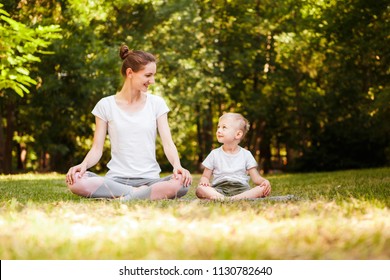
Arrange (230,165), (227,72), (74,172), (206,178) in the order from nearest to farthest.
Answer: (74,172) < (206,178) < (230,165) < (227,72)

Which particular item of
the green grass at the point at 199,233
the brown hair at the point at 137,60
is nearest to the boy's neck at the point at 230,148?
the brown hair at the point at 137,60

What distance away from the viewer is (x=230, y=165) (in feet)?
24.4

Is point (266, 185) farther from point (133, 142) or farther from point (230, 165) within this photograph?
point (133, 142)

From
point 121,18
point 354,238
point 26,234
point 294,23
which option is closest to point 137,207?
point 26,234

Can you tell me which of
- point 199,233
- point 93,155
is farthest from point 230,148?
point 199,233

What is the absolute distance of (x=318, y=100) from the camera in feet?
91.1

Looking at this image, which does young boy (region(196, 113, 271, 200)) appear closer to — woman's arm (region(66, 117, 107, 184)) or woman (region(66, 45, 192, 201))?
woman (region(66, 45, 192, 201))

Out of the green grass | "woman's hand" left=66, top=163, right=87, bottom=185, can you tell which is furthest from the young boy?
the green grass

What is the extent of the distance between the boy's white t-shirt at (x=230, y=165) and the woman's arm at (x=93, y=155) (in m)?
1.27

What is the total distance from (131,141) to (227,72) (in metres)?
21.3

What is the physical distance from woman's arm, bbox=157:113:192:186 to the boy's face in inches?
27.8

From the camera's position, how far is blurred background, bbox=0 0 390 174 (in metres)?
19.5
